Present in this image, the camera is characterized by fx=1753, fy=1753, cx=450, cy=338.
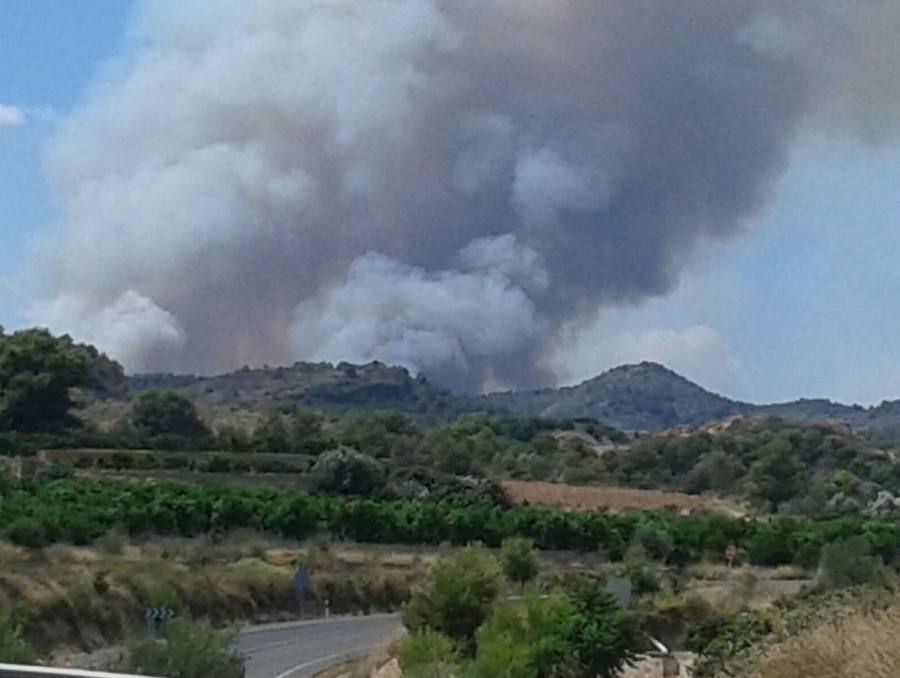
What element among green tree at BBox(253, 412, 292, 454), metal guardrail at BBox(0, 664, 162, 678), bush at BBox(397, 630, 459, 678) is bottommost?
bush at BBox(397, 630, 459, 678)

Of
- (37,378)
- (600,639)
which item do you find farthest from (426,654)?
(37,378)

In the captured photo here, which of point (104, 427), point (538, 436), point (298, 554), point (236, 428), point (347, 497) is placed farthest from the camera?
point (538, 436)

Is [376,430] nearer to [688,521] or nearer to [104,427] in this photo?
[104,427]

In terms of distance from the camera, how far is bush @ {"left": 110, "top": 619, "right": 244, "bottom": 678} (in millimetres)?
22562

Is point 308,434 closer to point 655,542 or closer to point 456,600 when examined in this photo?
point 655,542

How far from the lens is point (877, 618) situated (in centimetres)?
1379

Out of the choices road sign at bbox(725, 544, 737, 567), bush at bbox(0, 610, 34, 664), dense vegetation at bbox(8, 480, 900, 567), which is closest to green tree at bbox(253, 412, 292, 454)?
dense vegetation at bbox(8, 480, 900, 567)

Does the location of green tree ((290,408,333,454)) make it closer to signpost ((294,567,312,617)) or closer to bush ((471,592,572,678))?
signpost ((294,567,312,617))

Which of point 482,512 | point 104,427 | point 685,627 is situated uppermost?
point 104,427

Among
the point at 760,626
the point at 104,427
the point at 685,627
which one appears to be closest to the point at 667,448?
the point at 104,427

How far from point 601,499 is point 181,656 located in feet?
252

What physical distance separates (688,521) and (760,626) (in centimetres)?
5266

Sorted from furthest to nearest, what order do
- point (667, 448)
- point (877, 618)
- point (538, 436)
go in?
1. point (538, 436)
2. point (667, 448)
3. point (877, 618)

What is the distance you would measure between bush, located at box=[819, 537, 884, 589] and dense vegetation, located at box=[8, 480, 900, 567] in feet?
42.2
